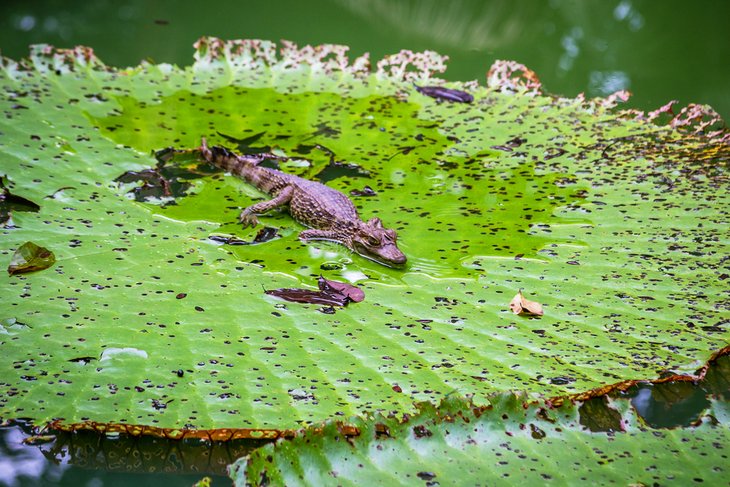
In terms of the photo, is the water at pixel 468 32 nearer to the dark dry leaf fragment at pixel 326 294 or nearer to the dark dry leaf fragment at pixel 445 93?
the dark dry leaf fragment at pixel 445 93

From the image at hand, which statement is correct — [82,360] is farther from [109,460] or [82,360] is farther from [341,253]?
[341,253]

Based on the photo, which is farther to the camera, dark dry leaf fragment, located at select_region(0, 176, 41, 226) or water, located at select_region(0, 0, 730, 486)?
water, located at select_region(0, 0, 730, 486)

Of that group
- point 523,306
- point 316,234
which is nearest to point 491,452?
point 523,306

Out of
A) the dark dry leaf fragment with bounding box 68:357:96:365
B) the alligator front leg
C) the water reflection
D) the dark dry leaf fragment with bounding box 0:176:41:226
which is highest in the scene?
the alligator front leg

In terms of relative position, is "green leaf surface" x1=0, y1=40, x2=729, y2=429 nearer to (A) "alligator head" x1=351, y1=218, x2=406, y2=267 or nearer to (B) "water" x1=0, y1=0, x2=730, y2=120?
(A) "alligator head" x1=351, y1=218, x2=406, y2=267

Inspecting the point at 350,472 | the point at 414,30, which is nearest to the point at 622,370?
the point at 350,472

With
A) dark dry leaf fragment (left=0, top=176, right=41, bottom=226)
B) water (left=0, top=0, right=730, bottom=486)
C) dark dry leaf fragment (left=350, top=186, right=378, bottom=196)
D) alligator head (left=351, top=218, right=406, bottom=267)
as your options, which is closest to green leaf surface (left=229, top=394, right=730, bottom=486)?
alligator head (left=351, top=218, right=406, bottom=267)
